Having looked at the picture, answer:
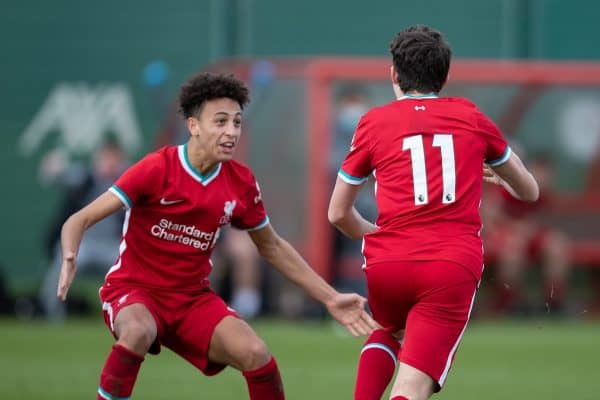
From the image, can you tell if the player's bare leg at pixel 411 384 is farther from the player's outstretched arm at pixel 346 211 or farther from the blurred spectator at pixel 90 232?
the blurred spectator at pixel 90 232

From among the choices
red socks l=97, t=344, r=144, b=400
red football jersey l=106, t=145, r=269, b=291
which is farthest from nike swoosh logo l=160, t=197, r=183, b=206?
red socks l=97, t=344, r=144, b=400

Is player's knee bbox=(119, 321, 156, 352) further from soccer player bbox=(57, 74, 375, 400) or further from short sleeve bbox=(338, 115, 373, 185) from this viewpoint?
short sleeve bbox=(338, 115, 373, 185)

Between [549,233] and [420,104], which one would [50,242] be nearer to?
[549,233]

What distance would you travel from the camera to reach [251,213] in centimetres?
694

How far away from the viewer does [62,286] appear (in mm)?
6141

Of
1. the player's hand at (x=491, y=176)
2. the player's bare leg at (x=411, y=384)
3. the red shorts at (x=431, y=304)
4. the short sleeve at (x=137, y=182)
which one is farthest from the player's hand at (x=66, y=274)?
the player's hand at (x=491, y=176)

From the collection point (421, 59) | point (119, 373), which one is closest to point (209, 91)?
point (421, 59)

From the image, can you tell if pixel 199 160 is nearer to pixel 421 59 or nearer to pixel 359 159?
pixel 359 159

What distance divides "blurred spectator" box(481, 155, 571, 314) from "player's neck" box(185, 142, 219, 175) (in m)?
8.21

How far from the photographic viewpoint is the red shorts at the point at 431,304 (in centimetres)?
573

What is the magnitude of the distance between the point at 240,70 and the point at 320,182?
5.03ft

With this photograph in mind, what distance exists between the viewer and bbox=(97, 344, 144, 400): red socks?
20.9 ft

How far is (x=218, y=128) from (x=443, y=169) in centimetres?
141

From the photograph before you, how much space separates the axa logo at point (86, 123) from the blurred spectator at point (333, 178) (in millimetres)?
2771
